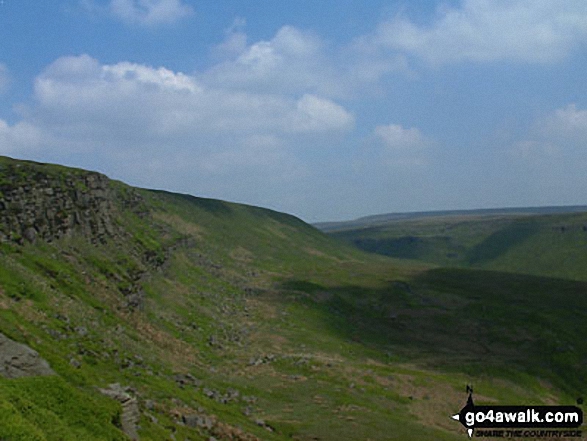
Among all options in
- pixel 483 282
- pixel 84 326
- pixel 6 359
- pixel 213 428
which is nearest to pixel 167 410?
pixel 213 428

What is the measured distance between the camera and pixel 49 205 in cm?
7650

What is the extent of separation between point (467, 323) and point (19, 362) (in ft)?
385

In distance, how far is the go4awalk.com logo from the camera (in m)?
58.3

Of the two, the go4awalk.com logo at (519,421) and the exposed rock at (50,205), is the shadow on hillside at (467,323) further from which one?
the exposed rock at (50,205)

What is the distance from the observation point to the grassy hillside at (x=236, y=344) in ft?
119

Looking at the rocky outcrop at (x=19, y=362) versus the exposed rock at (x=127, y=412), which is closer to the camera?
the rocky outcrop at (x=19, y=362)

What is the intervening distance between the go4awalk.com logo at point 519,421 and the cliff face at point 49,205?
63.9 metres

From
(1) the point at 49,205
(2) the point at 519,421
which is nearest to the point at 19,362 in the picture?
(1) the point at 49,205

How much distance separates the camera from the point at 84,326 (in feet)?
165

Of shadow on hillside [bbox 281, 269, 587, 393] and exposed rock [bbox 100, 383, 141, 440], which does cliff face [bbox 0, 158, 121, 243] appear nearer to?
exposed rock [bbox 100, 383, 141, 440]

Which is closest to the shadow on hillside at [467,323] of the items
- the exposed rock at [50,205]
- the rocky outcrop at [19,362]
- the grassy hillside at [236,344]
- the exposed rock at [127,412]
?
the grassy hillside at [236,344]

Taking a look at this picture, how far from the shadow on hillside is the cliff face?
57030mm

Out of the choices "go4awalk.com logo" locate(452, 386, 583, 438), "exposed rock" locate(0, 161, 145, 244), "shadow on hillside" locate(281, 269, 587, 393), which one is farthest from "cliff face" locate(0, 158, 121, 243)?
"go4awalk.com logo" locate(452, 386, 583, 438)

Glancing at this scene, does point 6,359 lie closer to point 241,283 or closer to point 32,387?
point 32,387
